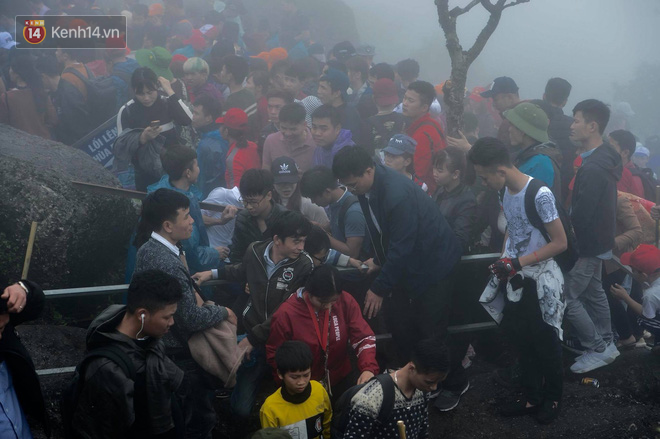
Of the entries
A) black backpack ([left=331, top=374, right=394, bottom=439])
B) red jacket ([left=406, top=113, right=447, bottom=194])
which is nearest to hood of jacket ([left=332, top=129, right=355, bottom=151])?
red jacket ([left=406, top=113, right=447, bottom=194])

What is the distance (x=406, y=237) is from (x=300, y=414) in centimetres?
164

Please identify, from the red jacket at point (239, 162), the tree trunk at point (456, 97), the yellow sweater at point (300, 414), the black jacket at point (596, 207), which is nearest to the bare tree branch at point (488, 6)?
the tree trunk at point (456, 97)

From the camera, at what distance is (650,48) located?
1238 inches

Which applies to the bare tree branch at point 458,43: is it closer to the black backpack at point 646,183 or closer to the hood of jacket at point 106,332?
the black backpack at point 646,183

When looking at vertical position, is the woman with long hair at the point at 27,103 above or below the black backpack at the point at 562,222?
above

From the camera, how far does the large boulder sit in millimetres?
5008

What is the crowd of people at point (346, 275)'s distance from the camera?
11.1 feet

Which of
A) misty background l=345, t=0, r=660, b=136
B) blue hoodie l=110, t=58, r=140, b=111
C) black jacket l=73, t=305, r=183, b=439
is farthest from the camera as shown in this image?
misty background l=345, t=0, r=660, b=136

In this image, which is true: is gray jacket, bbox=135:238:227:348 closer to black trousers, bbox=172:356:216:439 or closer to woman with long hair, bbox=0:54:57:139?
black trousers, bbox=172:356:216:439

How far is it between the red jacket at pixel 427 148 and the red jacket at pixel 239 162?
205 centimetres

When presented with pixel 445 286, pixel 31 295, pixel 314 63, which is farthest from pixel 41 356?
pixel 314 63

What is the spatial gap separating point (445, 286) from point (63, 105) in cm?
694

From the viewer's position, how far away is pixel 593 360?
5305 mm

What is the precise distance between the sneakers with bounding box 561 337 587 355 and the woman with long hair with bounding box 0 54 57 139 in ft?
Result: 25.3
